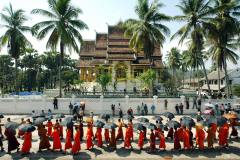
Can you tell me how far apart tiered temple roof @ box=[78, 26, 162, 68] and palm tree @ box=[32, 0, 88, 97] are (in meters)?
14.1

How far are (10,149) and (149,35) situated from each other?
75.5 ft

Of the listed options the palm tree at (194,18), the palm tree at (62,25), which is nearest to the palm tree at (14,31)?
the palm tree at (62,25)

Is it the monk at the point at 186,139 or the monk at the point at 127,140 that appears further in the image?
the monk at the point at 127,140

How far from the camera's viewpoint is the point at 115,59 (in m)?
46.4

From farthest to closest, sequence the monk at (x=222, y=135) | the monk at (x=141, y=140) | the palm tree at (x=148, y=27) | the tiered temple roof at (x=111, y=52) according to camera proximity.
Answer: the tiered temple roof at (x=111, y=52)
the palm tree at (x=148, y=27)
the monk at (x=222, y=135)
the monk at (x=141, y=140)

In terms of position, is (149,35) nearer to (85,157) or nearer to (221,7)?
(221,7)

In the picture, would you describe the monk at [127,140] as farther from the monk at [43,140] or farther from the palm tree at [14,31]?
A: the palm tree at [14,31]

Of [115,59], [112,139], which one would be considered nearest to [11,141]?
[112,139]

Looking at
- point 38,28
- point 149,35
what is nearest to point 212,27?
point 149,35

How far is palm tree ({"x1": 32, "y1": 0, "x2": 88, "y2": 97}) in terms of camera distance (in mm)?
30969

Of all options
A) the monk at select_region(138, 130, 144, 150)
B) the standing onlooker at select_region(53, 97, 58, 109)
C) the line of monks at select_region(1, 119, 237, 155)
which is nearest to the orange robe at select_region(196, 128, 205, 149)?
the line of monks at select_region(1, 119, 237, 155)

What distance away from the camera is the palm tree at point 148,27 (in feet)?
114

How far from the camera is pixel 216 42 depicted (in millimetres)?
35031

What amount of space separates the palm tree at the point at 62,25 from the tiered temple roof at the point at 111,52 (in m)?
14.1
